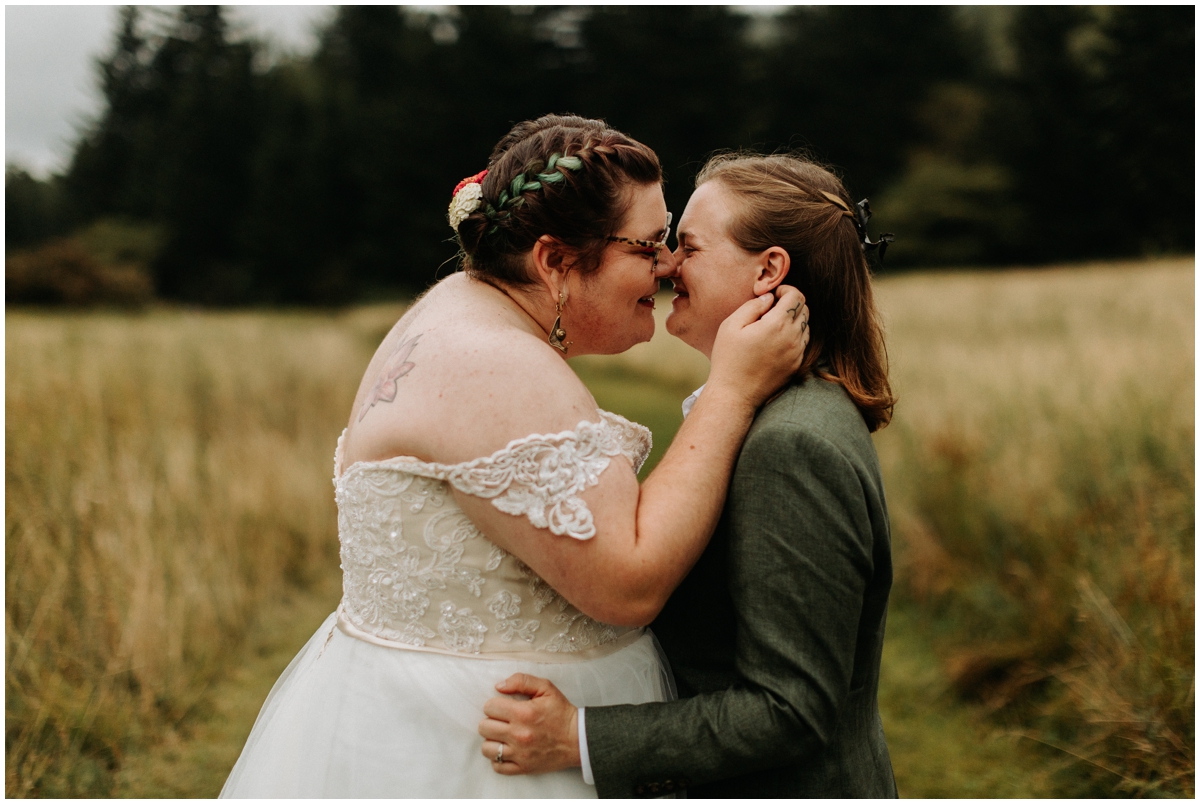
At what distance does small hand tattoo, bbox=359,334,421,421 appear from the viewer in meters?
2.06

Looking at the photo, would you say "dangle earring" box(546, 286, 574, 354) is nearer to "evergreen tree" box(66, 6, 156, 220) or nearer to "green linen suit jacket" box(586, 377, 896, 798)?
"green linen suit jacket" box(586, 377, 896, 798)

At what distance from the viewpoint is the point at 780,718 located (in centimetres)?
186

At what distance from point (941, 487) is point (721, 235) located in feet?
16.3

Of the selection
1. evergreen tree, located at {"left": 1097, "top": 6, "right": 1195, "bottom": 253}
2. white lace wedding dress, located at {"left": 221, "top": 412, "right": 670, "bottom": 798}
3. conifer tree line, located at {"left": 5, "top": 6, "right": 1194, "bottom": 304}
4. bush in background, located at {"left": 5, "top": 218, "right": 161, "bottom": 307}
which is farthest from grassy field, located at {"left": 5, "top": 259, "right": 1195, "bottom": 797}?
conifer tree line, located at {"left": 5, "top": 6, "right": 1194, "bottom": 304}

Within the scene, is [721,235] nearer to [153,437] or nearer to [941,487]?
[941,487]

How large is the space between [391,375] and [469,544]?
1.53 feet

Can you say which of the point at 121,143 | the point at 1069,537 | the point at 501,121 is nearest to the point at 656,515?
the point at 1069,537

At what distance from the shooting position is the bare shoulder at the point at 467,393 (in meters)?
1.90

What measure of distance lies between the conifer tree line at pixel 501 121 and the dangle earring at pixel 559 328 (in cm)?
→ 3417

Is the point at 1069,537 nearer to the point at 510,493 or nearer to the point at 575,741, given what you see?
the point at 575,741

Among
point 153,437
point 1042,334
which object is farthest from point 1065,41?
point 153,437

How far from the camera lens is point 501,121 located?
39.9m

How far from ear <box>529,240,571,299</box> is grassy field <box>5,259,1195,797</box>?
4.44ft

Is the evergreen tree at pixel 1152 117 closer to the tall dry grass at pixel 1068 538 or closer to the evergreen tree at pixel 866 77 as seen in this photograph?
the evergreen tree at pixel 866 77
